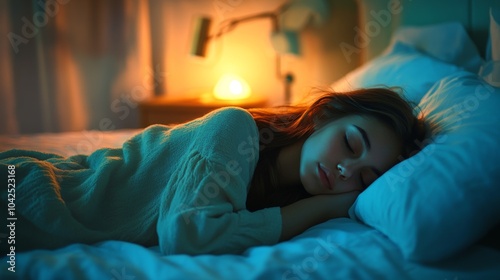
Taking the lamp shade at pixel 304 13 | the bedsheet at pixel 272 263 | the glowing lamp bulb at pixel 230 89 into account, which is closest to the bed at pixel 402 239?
the bedsheet at pixel 272 263

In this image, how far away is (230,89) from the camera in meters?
2.87

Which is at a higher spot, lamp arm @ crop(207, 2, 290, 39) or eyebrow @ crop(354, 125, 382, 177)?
lamp arm @ crop(207, 2, 290, 39)

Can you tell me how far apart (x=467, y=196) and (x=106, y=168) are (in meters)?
0.72

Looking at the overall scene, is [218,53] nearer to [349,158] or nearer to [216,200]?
[349,158]

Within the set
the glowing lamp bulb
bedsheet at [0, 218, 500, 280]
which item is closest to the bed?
bedsheet at [0, 218, 500, 280]

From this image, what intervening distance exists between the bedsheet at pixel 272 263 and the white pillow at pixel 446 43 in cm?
95

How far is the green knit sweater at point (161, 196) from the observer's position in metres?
0.89

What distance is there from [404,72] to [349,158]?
0.70 metres

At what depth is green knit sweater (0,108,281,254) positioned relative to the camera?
0.89 meters

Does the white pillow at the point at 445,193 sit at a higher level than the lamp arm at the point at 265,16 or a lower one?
lower

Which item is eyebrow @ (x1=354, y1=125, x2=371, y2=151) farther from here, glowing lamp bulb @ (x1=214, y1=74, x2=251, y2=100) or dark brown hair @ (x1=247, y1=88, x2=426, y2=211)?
glowing lamp bulb @ (x1=214, y1=74, x2=251, y2=100)

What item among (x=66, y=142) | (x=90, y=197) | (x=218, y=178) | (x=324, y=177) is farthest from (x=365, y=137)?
(x=66, y=142)

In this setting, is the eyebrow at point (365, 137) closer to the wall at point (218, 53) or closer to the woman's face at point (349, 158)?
the woman's face at point (349, 158)

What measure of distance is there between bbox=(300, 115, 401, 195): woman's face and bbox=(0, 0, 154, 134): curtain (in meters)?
2.25
